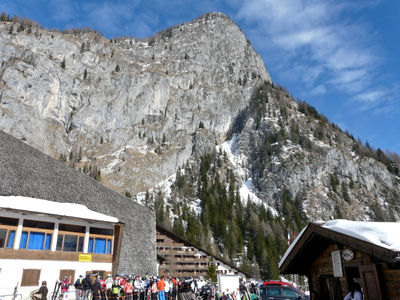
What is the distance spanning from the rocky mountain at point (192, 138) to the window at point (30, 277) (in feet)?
225

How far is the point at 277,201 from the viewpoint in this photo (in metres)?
121

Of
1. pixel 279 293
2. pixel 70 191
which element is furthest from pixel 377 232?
pixel 70 191

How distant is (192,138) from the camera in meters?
146

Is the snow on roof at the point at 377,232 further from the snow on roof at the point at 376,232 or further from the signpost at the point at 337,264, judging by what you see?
the signpost at the point at 337,264

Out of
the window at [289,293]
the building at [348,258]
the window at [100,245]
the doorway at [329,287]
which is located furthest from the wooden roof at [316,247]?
the window at [100,245]

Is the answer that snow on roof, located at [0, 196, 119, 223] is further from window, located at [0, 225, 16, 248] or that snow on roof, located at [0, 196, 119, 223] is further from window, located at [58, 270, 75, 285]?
window, located at [58, 270, 75, 285]

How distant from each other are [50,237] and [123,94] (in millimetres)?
130170

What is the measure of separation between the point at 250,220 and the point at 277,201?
23.5m

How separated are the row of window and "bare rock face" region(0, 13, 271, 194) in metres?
98.4

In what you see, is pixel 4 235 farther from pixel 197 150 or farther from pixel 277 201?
pixel 197 150

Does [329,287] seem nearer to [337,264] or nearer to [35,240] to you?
[337,264]

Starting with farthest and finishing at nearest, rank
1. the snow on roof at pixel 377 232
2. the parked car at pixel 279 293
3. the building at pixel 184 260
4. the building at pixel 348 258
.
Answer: the building at pixel 184 260 < the parked car at pixel 279 293 < the building at pixel 348 258 < the snow on roof at pixel 377 232

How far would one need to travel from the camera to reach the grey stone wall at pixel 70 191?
86.6ft

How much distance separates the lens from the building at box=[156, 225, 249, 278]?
59.0 metres
